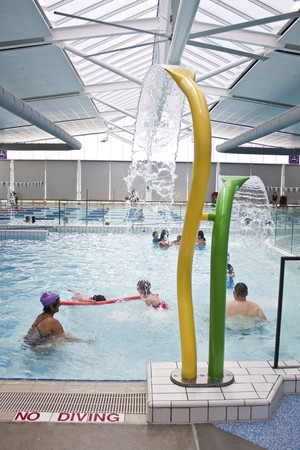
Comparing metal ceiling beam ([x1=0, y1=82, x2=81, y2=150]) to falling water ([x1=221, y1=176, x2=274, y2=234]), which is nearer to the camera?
metal ceiling beam ([x1=0, y1=82, x2=81, y2=150])

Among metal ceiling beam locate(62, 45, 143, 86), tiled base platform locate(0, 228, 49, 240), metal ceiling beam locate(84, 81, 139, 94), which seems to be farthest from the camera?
metal ceiling beam locate(84, 81, 139, 94)

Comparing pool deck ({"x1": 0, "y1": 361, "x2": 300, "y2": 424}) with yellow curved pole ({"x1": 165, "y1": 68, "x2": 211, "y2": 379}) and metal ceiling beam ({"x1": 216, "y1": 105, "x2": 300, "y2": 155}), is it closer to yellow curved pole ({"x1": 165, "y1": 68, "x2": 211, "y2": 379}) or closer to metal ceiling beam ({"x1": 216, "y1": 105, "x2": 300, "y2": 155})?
yellow curved pole ({"x1": 165, "y1": 68, "x2": 211, "y2": 379})

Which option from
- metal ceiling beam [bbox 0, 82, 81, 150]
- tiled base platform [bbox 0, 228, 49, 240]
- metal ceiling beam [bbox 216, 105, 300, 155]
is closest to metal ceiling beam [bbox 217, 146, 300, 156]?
metal ceiling beam [bbox 216, 105, 300, 155]

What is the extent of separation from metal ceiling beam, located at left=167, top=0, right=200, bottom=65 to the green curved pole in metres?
4.34

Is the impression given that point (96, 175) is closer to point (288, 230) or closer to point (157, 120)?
point (288, 230)

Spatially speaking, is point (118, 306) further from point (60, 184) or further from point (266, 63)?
point (60, 184)

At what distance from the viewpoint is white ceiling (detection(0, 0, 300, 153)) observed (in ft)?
28.9

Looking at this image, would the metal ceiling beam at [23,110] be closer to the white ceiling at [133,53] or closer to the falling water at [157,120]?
the white ceiling at [133,53]

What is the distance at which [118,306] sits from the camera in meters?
6.02

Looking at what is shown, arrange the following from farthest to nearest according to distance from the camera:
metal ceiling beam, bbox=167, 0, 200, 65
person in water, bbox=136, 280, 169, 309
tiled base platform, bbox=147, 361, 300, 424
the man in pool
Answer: metal ceiling beam, bbox=167, 0, 200, 65, person in water, bbox=136, 280, 169, 309, the man in pool, tiled base platform, bbox=147, 361, 300, 424

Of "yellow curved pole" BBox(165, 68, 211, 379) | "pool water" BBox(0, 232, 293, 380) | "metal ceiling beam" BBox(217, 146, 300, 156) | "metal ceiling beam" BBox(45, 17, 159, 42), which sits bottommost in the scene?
→ "pool water" BBox(0, 232, 293, 380)

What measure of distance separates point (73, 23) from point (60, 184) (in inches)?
846

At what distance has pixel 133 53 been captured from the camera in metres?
13.6

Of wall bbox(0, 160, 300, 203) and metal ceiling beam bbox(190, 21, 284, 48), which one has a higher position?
metal ceiling beam bbox(190, 21, 284, 48)
